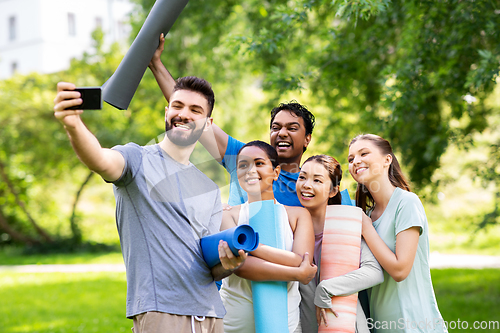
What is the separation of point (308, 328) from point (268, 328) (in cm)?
37

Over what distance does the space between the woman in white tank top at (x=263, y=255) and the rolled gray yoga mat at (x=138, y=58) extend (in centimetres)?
70

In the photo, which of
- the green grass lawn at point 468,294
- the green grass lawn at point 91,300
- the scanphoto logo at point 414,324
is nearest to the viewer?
the scanphoto logo at point 414,324

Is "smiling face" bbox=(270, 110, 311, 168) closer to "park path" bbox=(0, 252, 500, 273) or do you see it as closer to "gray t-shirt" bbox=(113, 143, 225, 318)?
"gray t-shirt" bbox=(113, 143, 225, 318)

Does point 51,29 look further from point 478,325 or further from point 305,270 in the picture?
point 478,325

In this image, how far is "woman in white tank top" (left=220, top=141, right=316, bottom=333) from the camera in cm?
213

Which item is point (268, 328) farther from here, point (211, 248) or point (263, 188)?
point (263, 188)

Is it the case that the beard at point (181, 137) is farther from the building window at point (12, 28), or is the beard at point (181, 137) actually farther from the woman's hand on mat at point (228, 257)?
the building window at point (12, 28)

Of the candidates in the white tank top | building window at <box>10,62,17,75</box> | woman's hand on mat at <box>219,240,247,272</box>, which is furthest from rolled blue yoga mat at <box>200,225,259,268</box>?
building window at <box>10,62,17,75</box>

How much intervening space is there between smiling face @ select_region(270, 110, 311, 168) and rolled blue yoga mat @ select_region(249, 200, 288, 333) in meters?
0.70

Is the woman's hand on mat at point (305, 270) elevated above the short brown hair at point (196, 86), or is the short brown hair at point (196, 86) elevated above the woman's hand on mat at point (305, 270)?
the short brown hair at point (196, 86)

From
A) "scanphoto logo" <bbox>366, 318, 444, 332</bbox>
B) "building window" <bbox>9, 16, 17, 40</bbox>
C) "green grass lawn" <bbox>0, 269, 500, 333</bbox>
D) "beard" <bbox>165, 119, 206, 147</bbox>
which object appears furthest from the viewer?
"building window" <bbox>9, 16, 17, 40</bbox>

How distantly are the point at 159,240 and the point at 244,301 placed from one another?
63 centimetres

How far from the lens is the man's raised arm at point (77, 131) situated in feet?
5.00

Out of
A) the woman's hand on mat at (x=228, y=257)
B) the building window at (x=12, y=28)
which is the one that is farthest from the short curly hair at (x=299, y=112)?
the building window at (x=12, y=28)
